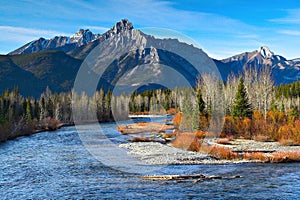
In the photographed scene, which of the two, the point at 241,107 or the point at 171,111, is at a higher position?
the point at 241,107

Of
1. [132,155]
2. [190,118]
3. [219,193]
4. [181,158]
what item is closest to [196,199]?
[219,193]

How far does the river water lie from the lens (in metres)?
19.3

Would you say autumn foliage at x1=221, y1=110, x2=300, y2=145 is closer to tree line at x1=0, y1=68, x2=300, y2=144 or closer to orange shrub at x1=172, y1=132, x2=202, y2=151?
tree line at x1=0, y1=68, x2=300, y2=144

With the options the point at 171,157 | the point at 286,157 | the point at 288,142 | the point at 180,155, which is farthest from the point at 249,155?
the point at 288,142

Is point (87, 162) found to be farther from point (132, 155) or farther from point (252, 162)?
point (252, 162)

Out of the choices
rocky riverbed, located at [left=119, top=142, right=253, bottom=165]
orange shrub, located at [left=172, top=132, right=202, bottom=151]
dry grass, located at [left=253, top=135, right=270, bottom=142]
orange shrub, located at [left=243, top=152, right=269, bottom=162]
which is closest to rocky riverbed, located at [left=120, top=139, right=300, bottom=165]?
rocky riverbed, located at [left=119, top=142, right=253, bottom=165]

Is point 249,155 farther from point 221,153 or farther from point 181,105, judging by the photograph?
point 181,105

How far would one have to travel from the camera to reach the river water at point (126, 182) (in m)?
19.3

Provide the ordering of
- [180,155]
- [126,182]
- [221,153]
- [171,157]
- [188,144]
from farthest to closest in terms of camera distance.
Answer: [188,144] → [180,155] → [171,157] → [221,153] → [126,182]

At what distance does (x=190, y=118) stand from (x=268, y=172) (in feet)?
95.5

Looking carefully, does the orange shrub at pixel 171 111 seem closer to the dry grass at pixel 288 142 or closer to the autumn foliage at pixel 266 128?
the autumn foliage at pixel 266 128

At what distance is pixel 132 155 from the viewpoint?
115 ft

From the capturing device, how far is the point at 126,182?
22.4 metres

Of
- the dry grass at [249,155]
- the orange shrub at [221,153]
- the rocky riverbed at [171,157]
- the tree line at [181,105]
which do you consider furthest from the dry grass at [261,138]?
the rocky riverbed at [171,157]
